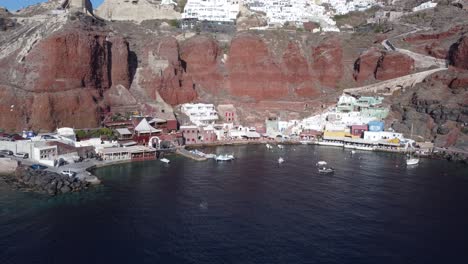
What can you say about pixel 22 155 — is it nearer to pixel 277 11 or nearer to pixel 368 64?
pixel 368 64

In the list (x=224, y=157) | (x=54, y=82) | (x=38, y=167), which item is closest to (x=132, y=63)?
(x=54, y=82)

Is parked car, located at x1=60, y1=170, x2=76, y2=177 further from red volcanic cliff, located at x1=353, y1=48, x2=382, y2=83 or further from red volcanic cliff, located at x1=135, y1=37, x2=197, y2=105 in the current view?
red volcanic cliff, located at x1=353, y1=48, x2=382, y2=83

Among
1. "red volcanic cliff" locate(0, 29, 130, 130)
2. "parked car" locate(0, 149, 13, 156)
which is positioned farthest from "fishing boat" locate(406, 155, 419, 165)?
"parked car" locate(0, 149, 13, 156)

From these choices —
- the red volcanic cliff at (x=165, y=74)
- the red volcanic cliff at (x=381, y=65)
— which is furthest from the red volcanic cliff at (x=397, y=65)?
the red volcanic cliff at (x=165, y=74)

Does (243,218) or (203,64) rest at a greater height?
(203,64)

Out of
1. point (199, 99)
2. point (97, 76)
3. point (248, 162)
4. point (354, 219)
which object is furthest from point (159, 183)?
point (199, 99)

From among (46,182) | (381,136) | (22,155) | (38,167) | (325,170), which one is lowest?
(46,182)

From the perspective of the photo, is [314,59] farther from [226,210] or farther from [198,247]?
[198,247]
